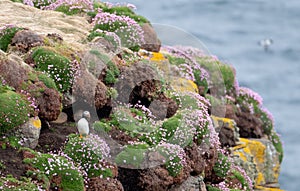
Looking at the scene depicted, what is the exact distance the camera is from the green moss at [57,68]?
67.2ft

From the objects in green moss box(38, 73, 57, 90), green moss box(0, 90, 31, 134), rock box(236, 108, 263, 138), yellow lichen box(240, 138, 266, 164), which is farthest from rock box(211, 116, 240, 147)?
green moss box(0, 90, 31, 134)

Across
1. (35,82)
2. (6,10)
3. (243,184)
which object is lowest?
(243,184)

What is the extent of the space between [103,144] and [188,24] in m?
132

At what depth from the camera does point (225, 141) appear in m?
27.0

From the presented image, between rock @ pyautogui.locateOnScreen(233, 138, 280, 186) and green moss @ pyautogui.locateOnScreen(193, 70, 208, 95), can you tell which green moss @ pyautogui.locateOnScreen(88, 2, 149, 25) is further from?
rock @ pyautogui.locateOnScreen(233, 138, 280, 186)

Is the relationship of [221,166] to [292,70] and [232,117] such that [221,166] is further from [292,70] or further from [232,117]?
[292,70]

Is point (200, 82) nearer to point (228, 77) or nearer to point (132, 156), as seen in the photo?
point (228, 77)

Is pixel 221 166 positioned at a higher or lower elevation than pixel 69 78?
lower

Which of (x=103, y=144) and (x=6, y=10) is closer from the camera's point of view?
(x=103, y=144)

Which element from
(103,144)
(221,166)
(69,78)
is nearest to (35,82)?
(69,78)

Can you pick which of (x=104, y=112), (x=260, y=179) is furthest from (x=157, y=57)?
(x=260, y=179)

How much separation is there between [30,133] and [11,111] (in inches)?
31.0

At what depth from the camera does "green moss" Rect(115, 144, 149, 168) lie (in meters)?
Answer: 19.1

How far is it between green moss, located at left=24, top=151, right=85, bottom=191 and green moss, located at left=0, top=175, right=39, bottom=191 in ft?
2.51
